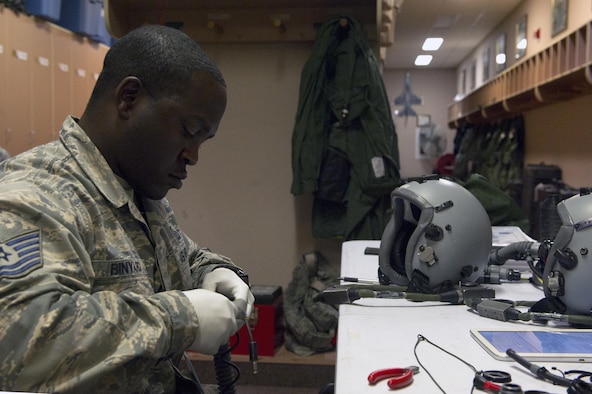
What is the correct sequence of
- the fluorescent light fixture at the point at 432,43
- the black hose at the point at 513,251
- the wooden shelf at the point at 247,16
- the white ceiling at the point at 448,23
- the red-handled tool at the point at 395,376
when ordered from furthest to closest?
1. the fluorescent light fixture at the point at 432,43
2. the white ceiling at the point at 448,23
3. the wooden shelf at the point at 247,16
4. the black hose at the point at 513,251
5. the red-handled tool at the point at 395,376

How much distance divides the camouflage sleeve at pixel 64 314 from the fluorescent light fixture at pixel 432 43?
29.7ft

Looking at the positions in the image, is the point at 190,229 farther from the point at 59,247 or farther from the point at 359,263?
the point at 59,247

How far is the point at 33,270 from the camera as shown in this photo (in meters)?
0.91

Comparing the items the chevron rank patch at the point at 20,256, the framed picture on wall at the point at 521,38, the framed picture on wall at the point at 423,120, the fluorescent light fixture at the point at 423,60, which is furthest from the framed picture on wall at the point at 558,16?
the framed picture on wall at the point at 423,120

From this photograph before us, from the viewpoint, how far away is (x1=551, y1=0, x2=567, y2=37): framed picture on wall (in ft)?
15.8

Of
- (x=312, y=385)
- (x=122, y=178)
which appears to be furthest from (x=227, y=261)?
(x=312, y=385)

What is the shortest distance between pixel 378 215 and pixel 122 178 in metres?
2.16

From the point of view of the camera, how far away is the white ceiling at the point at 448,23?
7230 millimetres

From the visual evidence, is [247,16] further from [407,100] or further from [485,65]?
[407,100]

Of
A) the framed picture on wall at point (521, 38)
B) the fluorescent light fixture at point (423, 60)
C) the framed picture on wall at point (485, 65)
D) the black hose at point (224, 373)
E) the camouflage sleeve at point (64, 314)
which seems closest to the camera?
the camouflage sleeve at point (64, 314)

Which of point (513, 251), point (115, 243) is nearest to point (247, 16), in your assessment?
point (513, 251)

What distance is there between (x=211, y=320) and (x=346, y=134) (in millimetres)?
2240

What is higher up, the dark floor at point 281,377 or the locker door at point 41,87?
the locker door at point 41,87

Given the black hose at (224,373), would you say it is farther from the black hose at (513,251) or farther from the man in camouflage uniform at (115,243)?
the black hose at (513,251)
